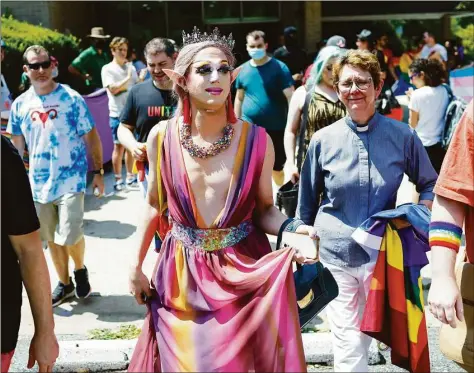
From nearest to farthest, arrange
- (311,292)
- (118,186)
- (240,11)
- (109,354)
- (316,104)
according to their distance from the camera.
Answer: (311,292), (109,354), (316,104), (118,186), (240,11)

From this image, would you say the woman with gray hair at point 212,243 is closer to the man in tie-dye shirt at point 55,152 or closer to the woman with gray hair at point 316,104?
the woman with gray hair at point 316,104

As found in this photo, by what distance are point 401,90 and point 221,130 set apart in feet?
42.8

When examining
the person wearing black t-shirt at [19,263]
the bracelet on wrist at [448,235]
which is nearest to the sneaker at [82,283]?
the person wearing black t-shirt at [19,263]

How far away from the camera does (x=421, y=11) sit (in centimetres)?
2047

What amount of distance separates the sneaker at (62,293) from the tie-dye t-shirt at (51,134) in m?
0.70

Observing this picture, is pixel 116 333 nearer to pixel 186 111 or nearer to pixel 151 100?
pixel 151 100

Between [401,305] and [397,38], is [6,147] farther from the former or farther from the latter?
[397,38]

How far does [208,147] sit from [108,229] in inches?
190

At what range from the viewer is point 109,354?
484 centimetres

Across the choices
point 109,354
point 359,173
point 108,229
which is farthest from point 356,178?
point 108,229

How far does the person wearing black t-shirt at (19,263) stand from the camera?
273 centimetres

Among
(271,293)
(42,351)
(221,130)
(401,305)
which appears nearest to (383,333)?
(401,305)

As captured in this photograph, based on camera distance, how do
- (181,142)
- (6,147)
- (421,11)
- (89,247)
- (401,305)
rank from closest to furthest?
1. (6,147)
2. (181,142)
3. (401,305)
4. (89,247)
5. (421,11)

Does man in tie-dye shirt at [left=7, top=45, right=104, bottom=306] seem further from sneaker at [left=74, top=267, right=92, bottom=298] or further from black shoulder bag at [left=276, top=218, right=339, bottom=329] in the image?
black shoulder bag at [left=276, top=218, right=339, bottom=329]
